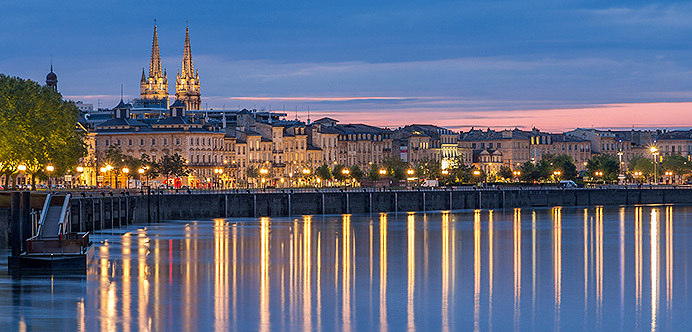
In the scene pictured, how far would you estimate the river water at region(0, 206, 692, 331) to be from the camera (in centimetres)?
3988

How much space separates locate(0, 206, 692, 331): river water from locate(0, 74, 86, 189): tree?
686 cm

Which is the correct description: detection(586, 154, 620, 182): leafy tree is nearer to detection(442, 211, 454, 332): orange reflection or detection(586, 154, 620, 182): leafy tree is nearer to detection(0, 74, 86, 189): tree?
detection(442, 211, 454, 332): orange reflection

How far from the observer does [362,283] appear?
50156mm

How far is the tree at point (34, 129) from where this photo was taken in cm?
7538

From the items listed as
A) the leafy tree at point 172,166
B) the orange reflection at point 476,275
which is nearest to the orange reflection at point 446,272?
the orange reflection at point 476,275

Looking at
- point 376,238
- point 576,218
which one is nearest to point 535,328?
point 376,238

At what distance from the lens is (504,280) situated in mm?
52125

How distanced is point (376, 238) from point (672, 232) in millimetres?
22996

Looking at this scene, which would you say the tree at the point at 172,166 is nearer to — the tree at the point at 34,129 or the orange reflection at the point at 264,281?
the tree at the point at 34,129

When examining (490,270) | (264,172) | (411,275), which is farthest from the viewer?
(264,172)

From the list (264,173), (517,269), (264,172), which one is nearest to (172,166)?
(264,172)

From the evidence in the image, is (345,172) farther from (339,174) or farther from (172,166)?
(172,166)

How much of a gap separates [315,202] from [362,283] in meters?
63.8

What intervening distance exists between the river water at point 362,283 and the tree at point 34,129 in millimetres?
6863
